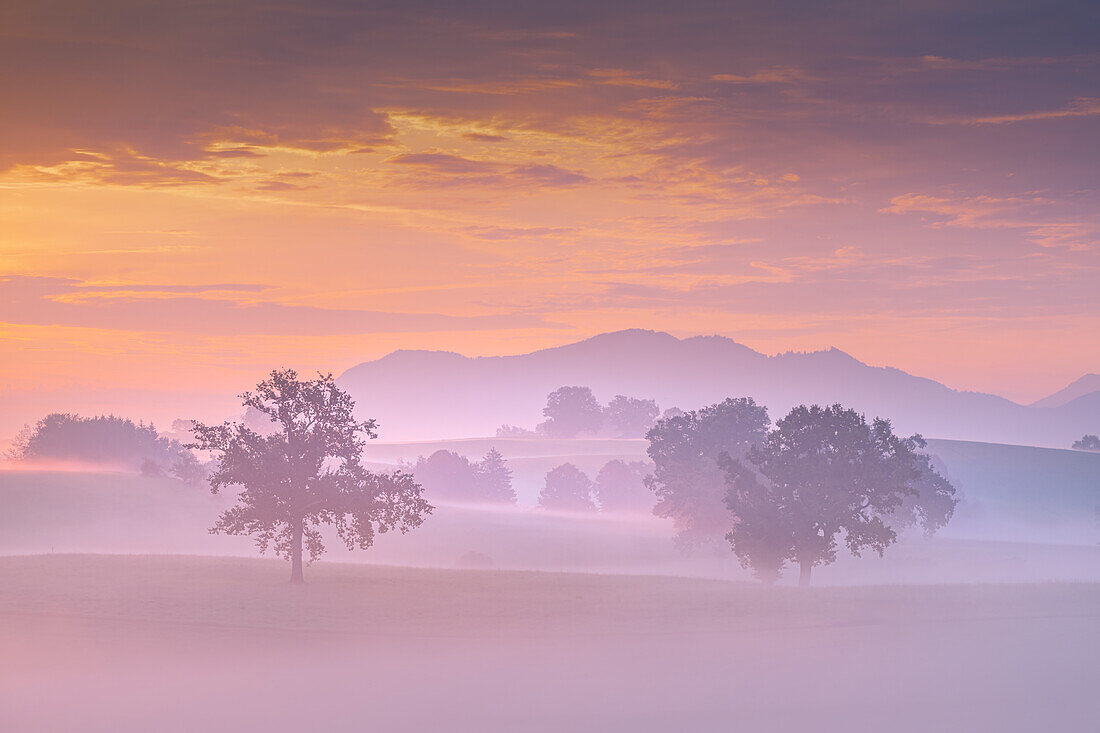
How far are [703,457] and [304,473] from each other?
3599cm

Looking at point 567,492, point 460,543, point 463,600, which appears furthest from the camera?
point 567,492

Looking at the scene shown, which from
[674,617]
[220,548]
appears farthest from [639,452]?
[674,617]

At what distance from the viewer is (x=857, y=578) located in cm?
7331

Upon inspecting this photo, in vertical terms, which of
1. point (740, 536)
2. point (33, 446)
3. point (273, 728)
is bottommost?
point (273, 728)

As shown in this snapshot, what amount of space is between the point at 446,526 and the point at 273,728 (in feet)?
243

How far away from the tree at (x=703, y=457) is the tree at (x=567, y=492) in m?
60.8

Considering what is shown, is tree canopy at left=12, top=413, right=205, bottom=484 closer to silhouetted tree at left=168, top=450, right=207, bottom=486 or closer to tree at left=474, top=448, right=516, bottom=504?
silhouetted tree at left=168, top=450, right=207, bottom=486

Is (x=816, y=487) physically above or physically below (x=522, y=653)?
above

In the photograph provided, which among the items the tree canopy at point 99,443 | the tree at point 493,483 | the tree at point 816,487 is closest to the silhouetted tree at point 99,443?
the tree canopy at point 99,443

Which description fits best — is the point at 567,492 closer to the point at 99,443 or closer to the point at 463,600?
the point at 99,443

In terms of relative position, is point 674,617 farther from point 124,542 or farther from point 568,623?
point 124,542

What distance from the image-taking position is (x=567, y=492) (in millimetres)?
143250

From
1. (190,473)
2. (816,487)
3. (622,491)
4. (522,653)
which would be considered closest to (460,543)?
(190,473)

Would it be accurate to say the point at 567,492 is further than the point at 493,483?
Yes
